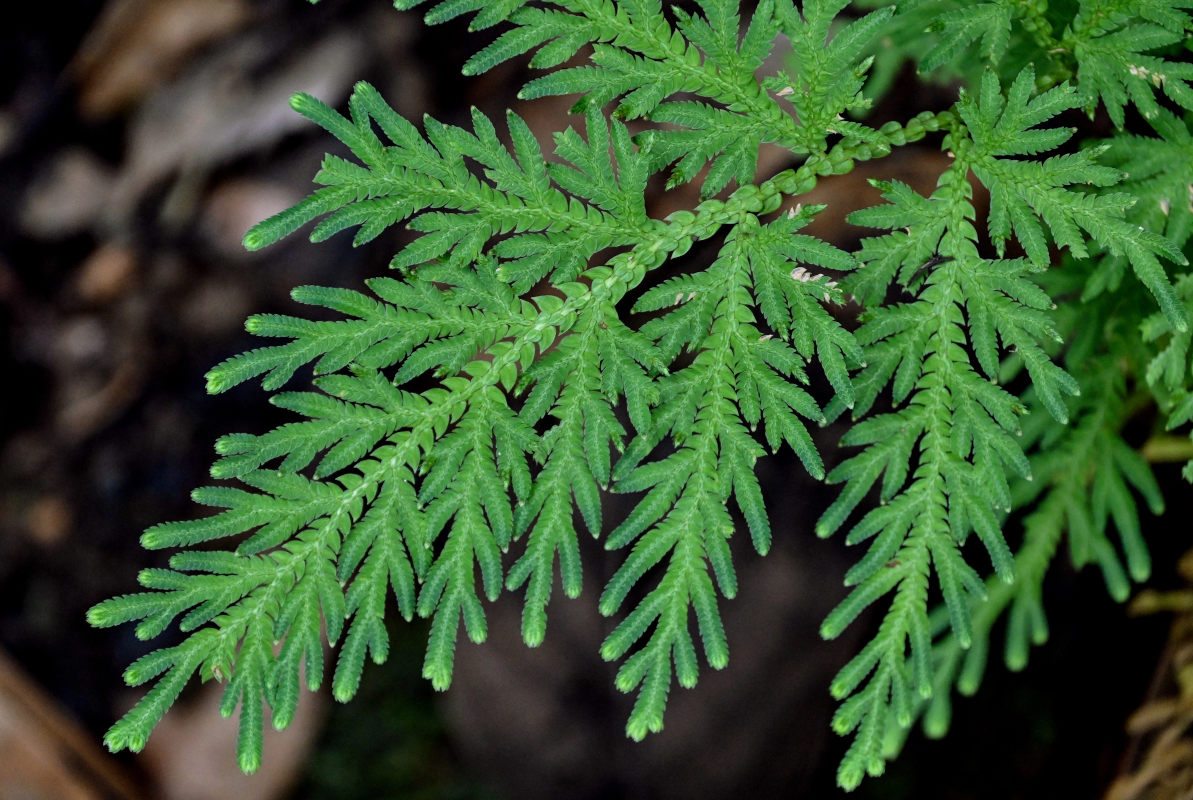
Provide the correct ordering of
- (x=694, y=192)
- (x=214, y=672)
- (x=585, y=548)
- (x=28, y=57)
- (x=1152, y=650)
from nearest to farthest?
1. (x=214, y=672)
2. (x=1152, y=650)
3. (x=585, y=548)
4. (x=694, y=192)
5. (x=28, y=57)

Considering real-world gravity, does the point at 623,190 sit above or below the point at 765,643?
above

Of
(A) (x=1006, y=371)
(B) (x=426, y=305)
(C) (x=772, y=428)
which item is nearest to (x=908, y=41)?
(A) (x=1006, y=371)

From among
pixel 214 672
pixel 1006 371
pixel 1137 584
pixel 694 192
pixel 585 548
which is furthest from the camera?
pixel 694 192

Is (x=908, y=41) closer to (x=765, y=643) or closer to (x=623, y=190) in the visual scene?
(x=623, y=190)

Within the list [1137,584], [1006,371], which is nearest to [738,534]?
[1006,371]

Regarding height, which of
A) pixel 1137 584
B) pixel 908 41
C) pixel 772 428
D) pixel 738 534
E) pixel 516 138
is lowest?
pixel 1137 584

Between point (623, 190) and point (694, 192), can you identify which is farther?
point (694, 192)
